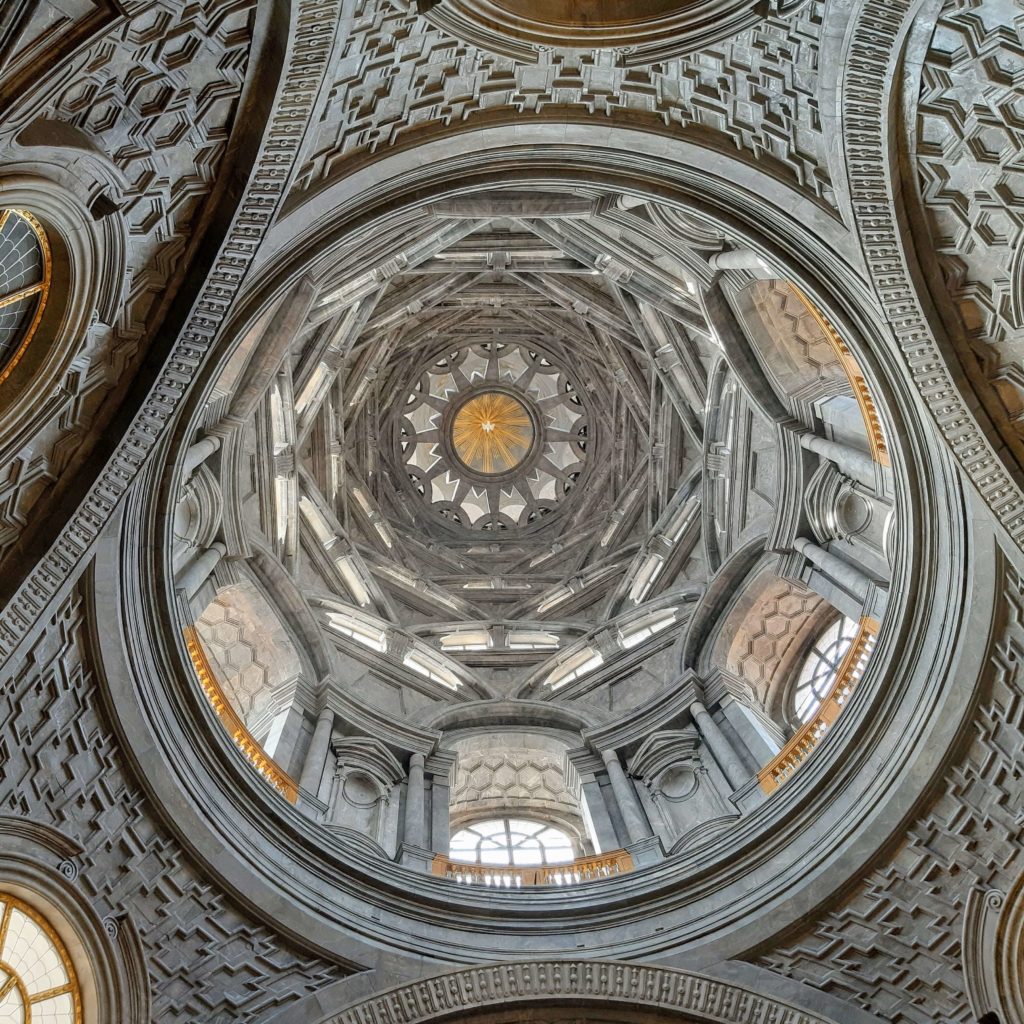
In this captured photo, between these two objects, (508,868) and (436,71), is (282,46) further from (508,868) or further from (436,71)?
(508,868)

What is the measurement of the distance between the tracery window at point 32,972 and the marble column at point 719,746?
10558 millimetres

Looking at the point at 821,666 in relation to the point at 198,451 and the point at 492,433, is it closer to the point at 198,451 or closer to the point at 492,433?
the point at 198,451

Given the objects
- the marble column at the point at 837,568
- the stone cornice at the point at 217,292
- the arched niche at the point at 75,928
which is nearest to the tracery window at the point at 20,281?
the stone cornice at the point at 217,292

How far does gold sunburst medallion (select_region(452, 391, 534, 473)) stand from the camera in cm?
3528

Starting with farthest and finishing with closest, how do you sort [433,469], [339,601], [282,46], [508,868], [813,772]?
[433,469] < [339,601] < [508,868] < [813,772] < [282,46]

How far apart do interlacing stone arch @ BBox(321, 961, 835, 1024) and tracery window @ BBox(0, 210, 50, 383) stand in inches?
315

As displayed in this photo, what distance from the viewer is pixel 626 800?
16641 mm

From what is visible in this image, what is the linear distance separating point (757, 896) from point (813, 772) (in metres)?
1.89

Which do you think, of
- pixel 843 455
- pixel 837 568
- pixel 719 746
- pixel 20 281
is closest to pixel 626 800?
pixel 719 746

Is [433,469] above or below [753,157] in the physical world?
above

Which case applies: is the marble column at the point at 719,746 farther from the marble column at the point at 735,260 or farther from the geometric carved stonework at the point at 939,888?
the marble column at the point at 735,260

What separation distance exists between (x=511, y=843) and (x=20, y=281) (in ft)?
45.8

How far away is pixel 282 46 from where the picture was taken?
825 centimetres

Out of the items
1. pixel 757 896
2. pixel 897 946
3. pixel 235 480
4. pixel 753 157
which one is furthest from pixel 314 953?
pixel 753 157
